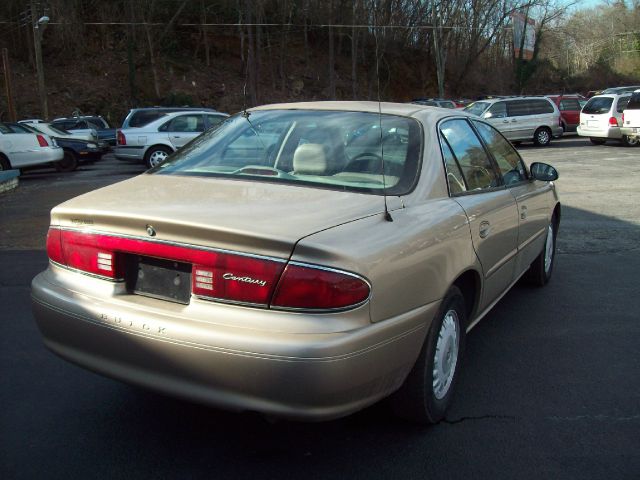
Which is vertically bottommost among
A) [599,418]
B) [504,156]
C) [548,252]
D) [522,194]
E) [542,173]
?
[599,418]

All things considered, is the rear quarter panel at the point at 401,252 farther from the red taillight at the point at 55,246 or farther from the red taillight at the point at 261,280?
the red taillight at the point at 55,246

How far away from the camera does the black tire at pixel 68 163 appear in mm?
18109

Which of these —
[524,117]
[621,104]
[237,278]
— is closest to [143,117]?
[524,117]

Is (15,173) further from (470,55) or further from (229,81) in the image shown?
(470,55)

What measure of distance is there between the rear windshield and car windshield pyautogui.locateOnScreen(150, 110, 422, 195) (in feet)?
62.7

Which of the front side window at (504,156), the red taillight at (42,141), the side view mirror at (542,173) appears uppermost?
the front side window at (504,156)

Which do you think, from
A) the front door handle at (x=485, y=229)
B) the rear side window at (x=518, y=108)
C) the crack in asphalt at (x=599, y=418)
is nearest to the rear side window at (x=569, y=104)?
the rear side window at (x=518, y=108)

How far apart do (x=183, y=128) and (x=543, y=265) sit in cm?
1248

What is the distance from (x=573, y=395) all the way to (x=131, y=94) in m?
36.4

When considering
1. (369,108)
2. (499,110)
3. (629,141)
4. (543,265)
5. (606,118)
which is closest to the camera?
(369,108)

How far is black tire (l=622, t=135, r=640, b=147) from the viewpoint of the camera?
64.8 feet

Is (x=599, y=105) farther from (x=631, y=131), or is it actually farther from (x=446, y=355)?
(x=446, y=355)

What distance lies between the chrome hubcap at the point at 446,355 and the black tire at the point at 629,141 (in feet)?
62.4

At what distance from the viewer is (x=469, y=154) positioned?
3928mm
